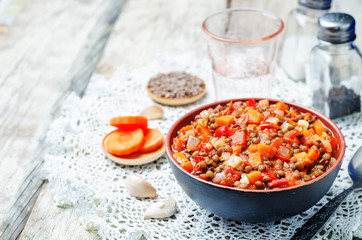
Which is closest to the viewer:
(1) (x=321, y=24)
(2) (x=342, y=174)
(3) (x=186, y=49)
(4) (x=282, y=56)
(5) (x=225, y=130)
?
(5) (x=225, y=130)

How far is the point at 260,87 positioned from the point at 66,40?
4.81 feet

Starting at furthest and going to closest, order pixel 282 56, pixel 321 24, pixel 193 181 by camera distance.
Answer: pixel 282 56
pixel 321 24
pixel 193 181

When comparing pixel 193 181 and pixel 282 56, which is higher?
pixel 193 181

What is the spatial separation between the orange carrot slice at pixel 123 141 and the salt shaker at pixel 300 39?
107 centimetres

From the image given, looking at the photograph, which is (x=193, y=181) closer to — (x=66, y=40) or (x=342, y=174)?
(x=342, y=174)

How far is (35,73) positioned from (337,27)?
1.77 meters

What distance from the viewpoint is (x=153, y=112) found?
8.23 feet

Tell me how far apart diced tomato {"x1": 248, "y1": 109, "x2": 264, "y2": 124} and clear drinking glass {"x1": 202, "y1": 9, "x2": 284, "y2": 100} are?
502mm

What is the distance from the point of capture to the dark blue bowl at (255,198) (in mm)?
1619

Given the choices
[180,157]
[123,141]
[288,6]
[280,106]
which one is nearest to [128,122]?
[123,141]

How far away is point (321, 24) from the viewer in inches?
88.1

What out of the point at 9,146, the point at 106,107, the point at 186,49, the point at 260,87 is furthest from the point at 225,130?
the point at 186,49

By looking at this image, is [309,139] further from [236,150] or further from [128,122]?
[128,122]

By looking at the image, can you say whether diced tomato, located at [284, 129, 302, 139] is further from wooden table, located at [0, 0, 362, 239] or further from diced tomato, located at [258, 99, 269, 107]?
wooden table, located at [0, 0, 362, 239]
